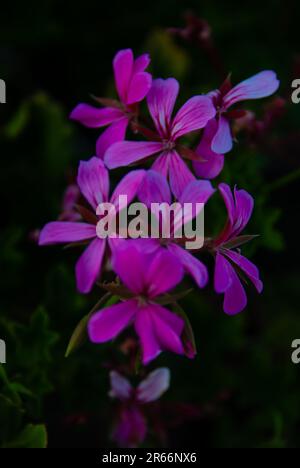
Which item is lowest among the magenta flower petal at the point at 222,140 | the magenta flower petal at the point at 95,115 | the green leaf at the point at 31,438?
the green leaf at the point at 31,438

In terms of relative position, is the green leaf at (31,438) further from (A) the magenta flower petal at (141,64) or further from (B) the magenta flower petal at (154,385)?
(A) the magenta flower petal at (141,64)

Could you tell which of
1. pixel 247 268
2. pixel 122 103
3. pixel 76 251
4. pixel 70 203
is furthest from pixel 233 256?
pixel 76 251

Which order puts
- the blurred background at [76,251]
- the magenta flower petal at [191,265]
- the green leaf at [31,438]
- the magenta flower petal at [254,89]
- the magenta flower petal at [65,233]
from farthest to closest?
1. the blurred background at [76,251]
2. the green leaf at [31,438]
3. the magenta flower petal at [254,89]
4. the magenta flower petal at [65,233]
5. the magenta flower petal at [191,265]

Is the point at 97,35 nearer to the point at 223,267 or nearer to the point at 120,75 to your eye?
the point at 120,75

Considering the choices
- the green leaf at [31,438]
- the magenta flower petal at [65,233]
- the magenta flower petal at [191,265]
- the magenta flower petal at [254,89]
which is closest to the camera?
the magenta flower petal at [191,265]

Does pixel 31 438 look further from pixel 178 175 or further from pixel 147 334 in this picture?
pixel 178 175

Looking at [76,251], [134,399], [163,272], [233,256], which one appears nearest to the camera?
[163,272]

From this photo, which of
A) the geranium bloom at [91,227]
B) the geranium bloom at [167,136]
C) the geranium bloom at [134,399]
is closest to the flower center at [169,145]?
the geranium bloom at [167,136]
